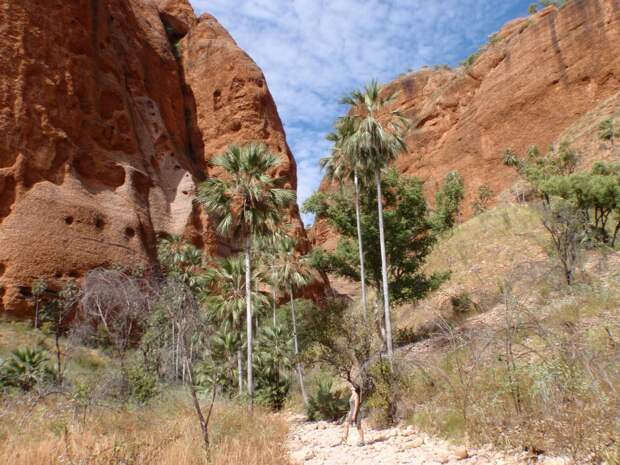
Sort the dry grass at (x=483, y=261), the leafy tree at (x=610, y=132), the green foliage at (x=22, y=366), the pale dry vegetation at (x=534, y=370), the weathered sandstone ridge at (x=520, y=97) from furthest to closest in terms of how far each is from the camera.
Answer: the weathered sandstone ridge at (x=520, y=97)
the leafy tree at (x=610, y=132)
the dry grass at (x=483, y=261)
the green foliage at (x=22, y=366)
the pale dry vegetation at (x=534, y=370)

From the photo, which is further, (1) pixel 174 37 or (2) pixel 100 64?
(1) pixel 174 37

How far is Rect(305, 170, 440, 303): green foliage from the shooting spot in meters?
22.4

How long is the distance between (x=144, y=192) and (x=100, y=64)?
1156 centimetres

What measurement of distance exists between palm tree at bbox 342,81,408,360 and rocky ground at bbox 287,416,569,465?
5.95 metres

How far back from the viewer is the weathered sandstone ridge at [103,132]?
2936 cm

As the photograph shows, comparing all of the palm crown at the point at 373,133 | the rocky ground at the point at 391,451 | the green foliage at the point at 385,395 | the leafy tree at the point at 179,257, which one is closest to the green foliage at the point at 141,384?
the rocky ground at the point at 391,451

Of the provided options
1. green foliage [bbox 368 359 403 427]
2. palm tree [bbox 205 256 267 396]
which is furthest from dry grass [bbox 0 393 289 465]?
palm tree [bbox 205 256 267 396]

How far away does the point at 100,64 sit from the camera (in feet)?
126

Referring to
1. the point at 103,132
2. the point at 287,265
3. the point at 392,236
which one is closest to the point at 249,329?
the point at 392,236

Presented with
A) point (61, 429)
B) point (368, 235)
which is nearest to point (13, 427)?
point (61, 429)

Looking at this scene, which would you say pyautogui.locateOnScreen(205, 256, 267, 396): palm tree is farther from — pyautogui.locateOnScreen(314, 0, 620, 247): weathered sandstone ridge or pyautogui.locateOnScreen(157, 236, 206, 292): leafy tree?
pyautogui.locateOnScreen(314, 0, 620, 247): weathered sandstone ridge

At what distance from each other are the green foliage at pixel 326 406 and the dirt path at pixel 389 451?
3.57 m

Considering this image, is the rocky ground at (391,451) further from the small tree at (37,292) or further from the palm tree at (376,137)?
the small tree at (37,292)

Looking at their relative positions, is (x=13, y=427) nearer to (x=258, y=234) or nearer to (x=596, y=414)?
(x=596, y=414)
